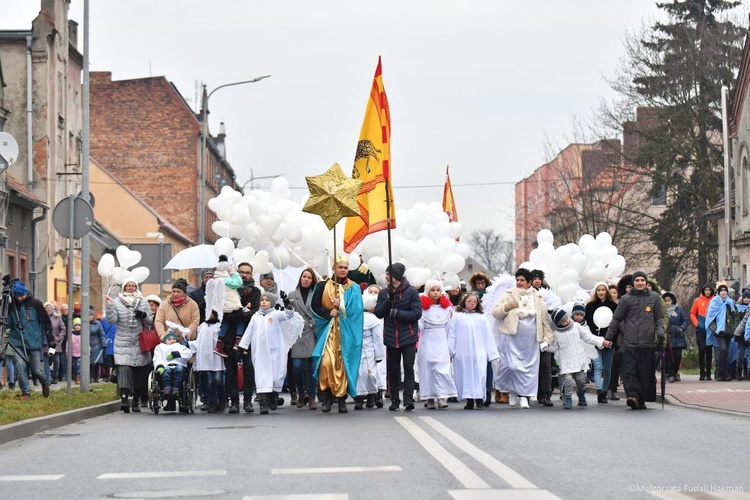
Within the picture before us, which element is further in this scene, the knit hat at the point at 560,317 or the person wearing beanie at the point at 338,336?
the knit hat at the point at 560,317

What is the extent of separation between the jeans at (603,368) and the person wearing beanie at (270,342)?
14.9 feet

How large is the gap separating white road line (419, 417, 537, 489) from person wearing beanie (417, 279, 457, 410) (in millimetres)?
4528

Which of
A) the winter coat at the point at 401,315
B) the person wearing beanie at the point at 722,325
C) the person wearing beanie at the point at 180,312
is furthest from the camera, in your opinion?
the person wearing beanie at the point at 722,325

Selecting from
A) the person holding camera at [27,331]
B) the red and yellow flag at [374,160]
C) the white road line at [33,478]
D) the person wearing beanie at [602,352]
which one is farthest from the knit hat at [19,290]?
the white road line at [33,478]

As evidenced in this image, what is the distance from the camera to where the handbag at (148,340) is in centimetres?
2025

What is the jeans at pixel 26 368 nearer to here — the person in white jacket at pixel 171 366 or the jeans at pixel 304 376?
the person in white jacket at pixel 171 366

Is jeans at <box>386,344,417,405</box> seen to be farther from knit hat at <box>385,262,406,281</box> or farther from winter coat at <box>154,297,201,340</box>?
winter coat at <box>154,297,201,340</box>

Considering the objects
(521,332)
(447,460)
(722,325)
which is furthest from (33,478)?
(722,325)

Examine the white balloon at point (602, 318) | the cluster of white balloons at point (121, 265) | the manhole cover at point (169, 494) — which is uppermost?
the cluster of white balloons at point (121, 265)

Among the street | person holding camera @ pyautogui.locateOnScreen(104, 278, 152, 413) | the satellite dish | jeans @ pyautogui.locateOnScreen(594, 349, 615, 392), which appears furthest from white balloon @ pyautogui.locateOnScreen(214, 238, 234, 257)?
the street

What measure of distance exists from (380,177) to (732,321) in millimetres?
9588

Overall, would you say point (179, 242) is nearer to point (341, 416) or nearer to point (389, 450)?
point (341, 416)

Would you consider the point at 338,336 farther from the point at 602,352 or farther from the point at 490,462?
the point at 490,462

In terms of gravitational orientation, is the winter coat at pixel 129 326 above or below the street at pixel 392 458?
above
